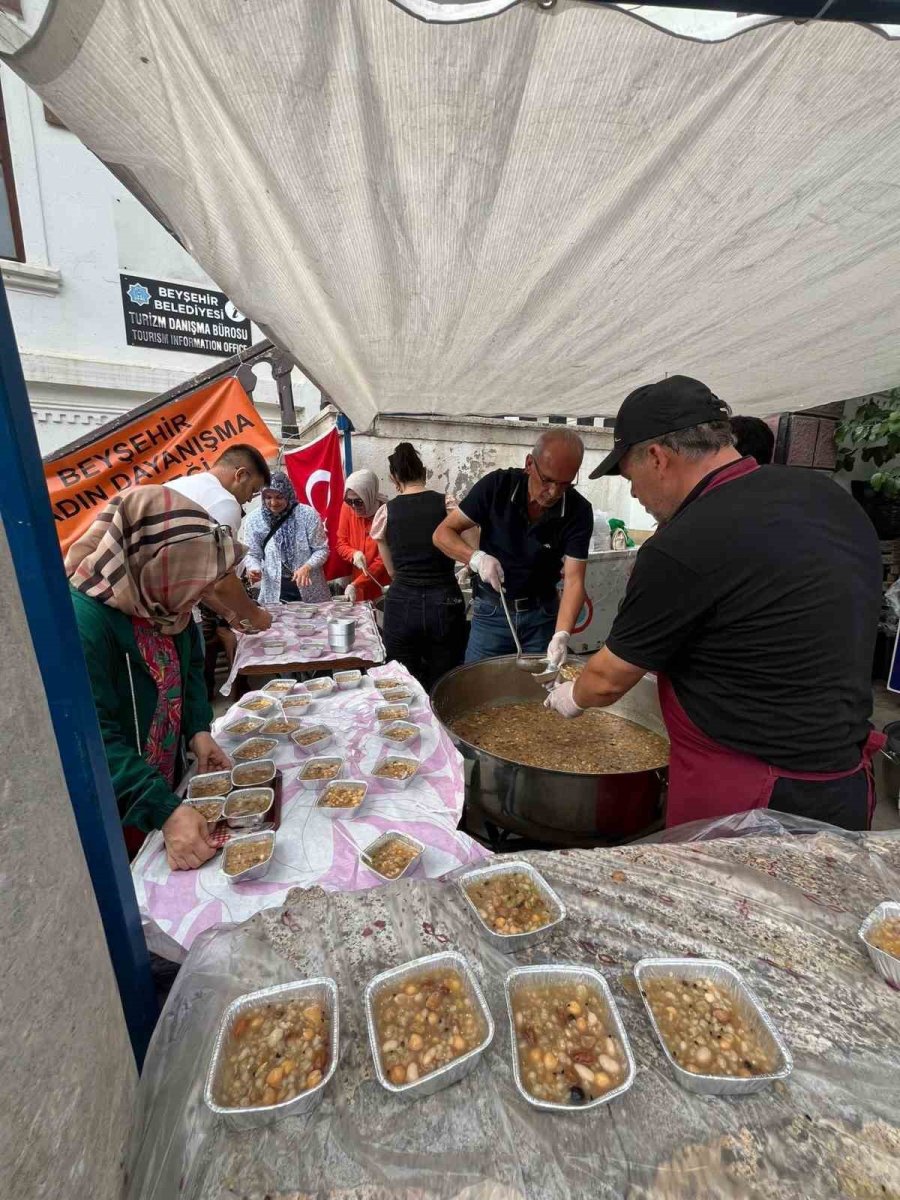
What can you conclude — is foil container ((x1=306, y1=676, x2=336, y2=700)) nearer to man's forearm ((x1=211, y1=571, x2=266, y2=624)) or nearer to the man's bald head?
man's forearm ((x1=211, y1=571, x2=266, y2=624))

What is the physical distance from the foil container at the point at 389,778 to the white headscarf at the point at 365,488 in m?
3.56

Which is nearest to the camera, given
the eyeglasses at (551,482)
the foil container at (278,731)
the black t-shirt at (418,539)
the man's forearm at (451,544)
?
the foil container at (278,731)

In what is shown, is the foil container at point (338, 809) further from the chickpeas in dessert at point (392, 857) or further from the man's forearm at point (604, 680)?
the man's forearm at point (604, 680)

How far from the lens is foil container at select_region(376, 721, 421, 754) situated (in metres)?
2.01

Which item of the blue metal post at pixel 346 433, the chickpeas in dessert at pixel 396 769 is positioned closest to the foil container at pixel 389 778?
the chickpeas in dessert at pixel 396 769

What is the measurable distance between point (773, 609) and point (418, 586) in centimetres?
262

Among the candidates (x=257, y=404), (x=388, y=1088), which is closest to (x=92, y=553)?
(x=388, y=1088)

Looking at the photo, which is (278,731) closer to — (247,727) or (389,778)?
(247,727)

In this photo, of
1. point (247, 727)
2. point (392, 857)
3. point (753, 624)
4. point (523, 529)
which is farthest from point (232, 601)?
point (753, 624)

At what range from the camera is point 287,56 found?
1099 millimetres

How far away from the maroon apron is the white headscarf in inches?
152

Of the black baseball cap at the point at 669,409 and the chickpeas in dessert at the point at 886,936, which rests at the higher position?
the black baseball cap at the point at 669,409

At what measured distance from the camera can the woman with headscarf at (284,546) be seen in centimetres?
460

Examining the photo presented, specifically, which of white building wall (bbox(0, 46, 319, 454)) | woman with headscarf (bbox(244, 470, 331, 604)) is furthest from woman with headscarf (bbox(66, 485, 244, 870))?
white building wall (bbox(0, 46, 319, 454))
